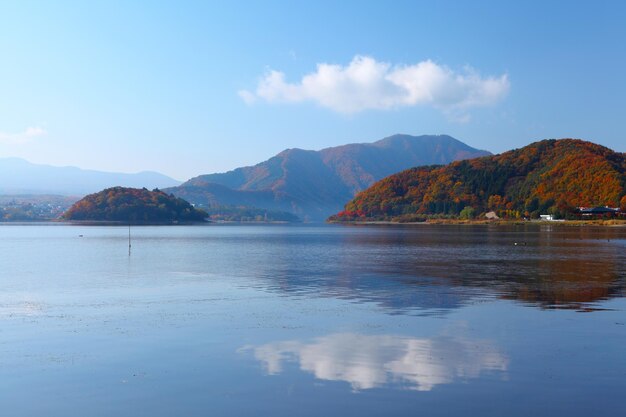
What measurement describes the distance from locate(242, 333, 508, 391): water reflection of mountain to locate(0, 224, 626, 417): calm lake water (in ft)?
0.20

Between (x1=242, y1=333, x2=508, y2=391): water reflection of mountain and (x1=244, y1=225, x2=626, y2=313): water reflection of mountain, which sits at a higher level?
(x1=244, y1=225, x2=626, y2=313): water reflection of mountain

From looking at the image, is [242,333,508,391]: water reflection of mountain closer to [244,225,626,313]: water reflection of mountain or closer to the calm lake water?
the calm lake water

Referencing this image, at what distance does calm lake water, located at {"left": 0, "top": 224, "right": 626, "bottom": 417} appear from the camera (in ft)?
45.8

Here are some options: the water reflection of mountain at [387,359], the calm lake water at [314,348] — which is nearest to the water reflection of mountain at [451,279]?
the calm lake water at [314,348]

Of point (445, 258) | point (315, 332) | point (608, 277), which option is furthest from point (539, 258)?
point (315, 332)

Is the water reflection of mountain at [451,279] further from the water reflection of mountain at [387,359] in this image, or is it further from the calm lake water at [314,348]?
the water reflection of mountain at [387,359]

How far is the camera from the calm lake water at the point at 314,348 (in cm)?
1395

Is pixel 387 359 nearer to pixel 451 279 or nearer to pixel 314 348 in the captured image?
pixel 314 348

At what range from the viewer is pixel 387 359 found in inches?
696

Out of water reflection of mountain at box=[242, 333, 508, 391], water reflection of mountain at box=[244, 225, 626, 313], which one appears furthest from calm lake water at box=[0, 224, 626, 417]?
water reflection of mountain at box=[244, 225, 626, 313]

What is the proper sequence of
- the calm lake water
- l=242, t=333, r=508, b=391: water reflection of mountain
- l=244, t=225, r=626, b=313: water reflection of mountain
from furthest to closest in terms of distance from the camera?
l=244, t=225, r=626, b=313: water reflection of mountain
l=242, t=333, r=508, b=391: water reflection of mountain
the calm lake water

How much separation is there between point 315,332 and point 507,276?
25123 mm

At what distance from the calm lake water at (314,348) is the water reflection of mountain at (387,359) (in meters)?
0.06

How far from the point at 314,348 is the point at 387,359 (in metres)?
2.57
